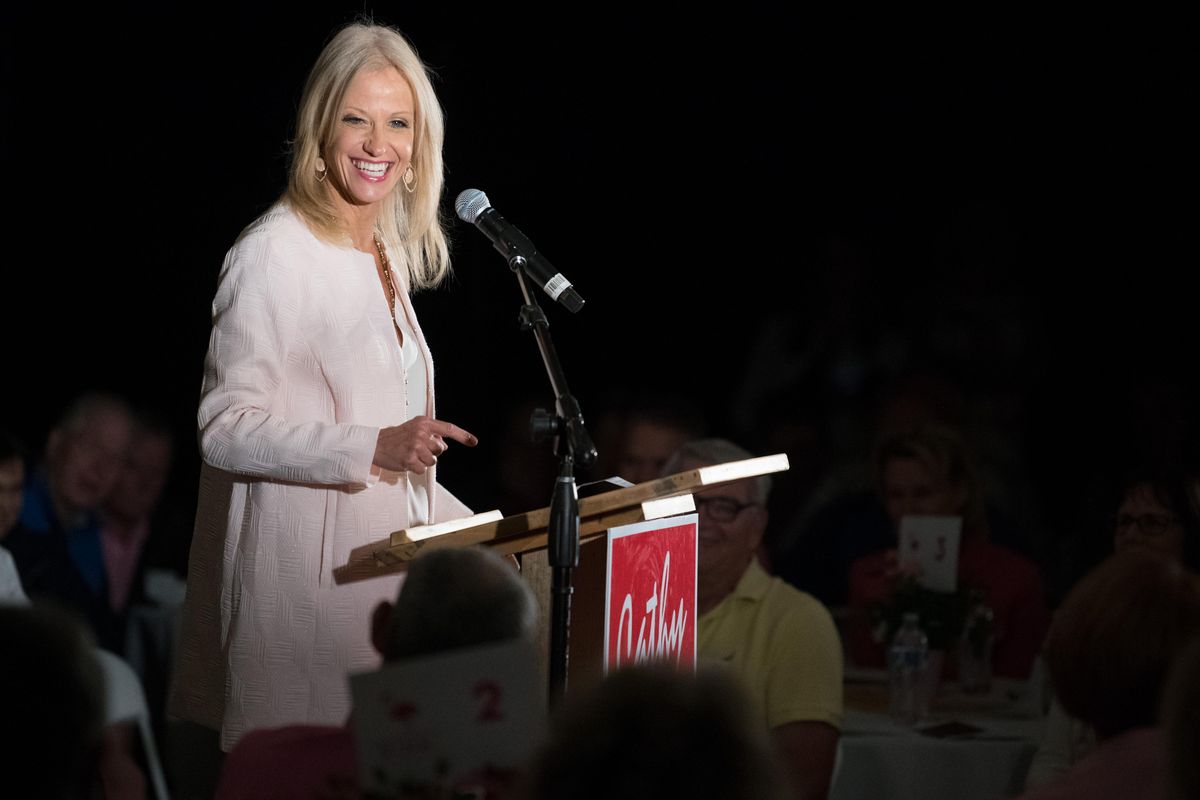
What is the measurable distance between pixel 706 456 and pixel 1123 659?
2162 mm

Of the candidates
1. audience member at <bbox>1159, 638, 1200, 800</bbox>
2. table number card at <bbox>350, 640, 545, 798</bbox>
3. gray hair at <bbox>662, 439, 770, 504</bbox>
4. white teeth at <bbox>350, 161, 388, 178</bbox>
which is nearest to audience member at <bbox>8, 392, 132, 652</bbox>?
gray hair at <bbox>662, 439, 770, 504</bbox>

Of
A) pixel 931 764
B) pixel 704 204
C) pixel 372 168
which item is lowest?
pixel 931 764

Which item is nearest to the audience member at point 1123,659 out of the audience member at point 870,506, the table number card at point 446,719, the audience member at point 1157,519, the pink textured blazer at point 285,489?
the table number card at point 446,719

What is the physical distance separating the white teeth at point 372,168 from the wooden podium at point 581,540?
0.68 m

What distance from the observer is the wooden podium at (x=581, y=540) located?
263 centimetres

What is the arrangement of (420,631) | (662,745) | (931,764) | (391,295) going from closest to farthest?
(662,745), (420,631), (391,295), (931,764)

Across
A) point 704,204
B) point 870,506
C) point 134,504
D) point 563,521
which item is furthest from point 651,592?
point 704,204

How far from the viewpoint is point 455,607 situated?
2.03 m

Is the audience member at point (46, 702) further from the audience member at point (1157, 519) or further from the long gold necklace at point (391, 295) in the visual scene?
the audience member at point (1157, 519)

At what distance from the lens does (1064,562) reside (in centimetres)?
459

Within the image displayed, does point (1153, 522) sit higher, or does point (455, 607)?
point (1153, 522)

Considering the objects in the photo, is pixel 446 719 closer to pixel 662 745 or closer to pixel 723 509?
→ pixel 662 745

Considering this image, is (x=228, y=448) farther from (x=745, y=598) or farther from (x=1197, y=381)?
(x=1197, y=381)

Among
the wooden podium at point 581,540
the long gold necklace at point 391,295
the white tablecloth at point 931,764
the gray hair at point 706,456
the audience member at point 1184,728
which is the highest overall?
the long gold necklace at point 391,295
